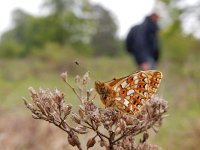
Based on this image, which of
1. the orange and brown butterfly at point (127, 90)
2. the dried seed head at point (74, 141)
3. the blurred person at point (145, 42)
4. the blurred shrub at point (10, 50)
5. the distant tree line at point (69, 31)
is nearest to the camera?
the dried seed head at point (74, 141)

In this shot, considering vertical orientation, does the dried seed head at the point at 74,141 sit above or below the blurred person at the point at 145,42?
below

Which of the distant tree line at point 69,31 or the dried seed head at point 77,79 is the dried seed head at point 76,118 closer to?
the dried seed head at point 77,79

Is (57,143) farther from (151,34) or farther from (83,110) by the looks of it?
(151,34)

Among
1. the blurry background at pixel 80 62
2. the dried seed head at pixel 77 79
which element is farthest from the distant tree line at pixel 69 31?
the dried seed head at pixel 77 79

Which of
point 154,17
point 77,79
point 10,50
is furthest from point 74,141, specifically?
point 10,50

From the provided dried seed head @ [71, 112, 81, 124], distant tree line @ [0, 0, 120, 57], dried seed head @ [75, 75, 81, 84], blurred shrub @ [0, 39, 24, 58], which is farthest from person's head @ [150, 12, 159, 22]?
blurred shrub @ [0, 39, 24, 58]

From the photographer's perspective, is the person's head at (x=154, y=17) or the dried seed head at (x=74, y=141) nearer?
the dried seed head at (x=74, y=141)

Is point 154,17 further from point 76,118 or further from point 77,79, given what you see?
point 76,118

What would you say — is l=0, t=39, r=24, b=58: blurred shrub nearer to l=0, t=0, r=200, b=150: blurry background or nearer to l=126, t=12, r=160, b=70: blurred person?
l=0, t=0, r=200, b=150: blurry background
